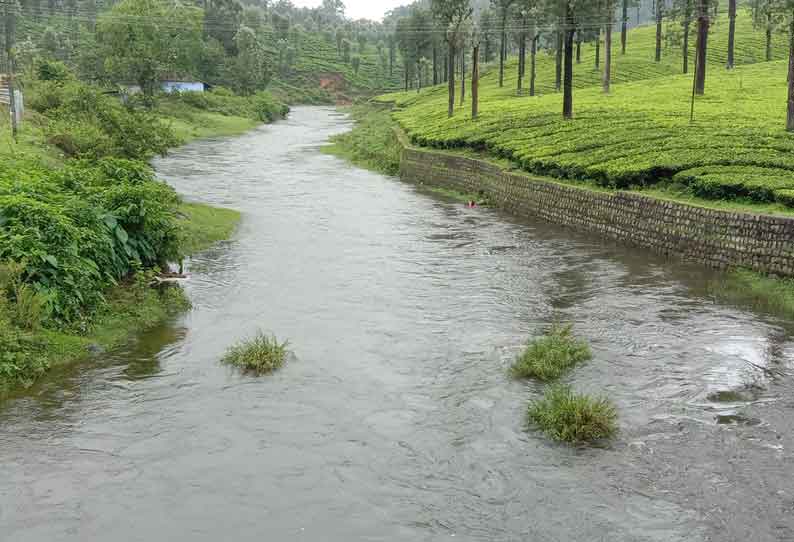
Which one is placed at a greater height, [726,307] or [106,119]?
[106,119]

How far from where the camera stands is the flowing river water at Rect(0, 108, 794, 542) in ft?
29.5

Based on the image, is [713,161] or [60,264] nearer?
[60,264]

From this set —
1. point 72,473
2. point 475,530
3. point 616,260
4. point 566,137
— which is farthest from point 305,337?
point 566,137

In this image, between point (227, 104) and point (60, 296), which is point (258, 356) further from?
point (227, 104)

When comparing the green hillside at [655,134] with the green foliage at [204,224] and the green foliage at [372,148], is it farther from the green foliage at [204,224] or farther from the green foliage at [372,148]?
the green foliage at [204,224]

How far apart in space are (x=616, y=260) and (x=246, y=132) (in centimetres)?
5689

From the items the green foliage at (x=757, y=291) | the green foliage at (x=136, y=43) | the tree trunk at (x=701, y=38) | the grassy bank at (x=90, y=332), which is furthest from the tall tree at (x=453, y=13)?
the grassy bank at (x=90, y=332)

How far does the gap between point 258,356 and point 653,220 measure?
13.9 meters

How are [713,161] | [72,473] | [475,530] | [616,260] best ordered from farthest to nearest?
1. [713,161]
2. [616,260]
3. [72,473]
4. [475,530]

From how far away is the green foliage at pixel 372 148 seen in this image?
1790 inches

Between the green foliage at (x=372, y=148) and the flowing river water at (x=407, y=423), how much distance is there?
2540 cm

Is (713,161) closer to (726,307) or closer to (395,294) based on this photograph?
(726,307)

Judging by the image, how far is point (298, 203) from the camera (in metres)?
32.0

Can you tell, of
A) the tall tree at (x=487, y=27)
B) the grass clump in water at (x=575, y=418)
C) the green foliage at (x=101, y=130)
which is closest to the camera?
the grass clump in water at (x=575, y=418)
